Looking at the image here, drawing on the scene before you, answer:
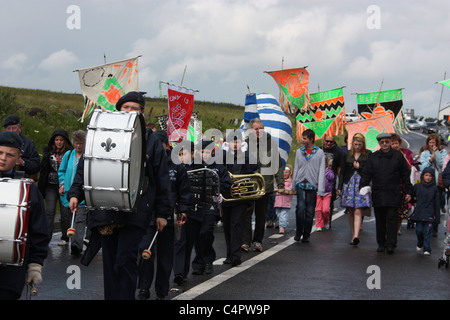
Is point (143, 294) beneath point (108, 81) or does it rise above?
beneath

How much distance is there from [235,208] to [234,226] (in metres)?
0.28

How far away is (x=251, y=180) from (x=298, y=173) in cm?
266

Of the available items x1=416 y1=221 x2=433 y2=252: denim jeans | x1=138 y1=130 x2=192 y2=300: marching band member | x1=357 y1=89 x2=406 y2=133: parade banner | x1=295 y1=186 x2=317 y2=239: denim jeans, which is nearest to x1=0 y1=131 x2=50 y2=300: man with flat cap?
x1=138 y1=130 x2=192 y2=300: marching band member

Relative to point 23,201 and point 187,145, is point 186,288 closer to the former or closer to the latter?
point 187,145

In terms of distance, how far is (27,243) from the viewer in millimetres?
5598

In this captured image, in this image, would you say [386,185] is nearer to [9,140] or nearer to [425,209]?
[425,209]

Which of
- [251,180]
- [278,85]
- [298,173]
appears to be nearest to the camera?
[251,180]

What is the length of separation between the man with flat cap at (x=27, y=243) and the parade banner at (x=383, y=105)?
18.1 metres

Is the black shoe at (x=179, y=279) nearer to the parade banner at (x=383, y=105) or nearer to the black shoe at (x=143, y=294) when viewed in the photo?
the black shoe at (x=143, y=294)

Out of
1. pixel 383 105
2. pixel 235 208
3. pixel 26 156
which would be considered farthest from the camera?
pixel 383 105

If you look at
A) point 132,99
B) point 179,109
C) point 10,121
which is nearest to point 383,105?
point 179,109

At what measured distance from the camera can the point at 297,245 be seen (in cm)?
1366
